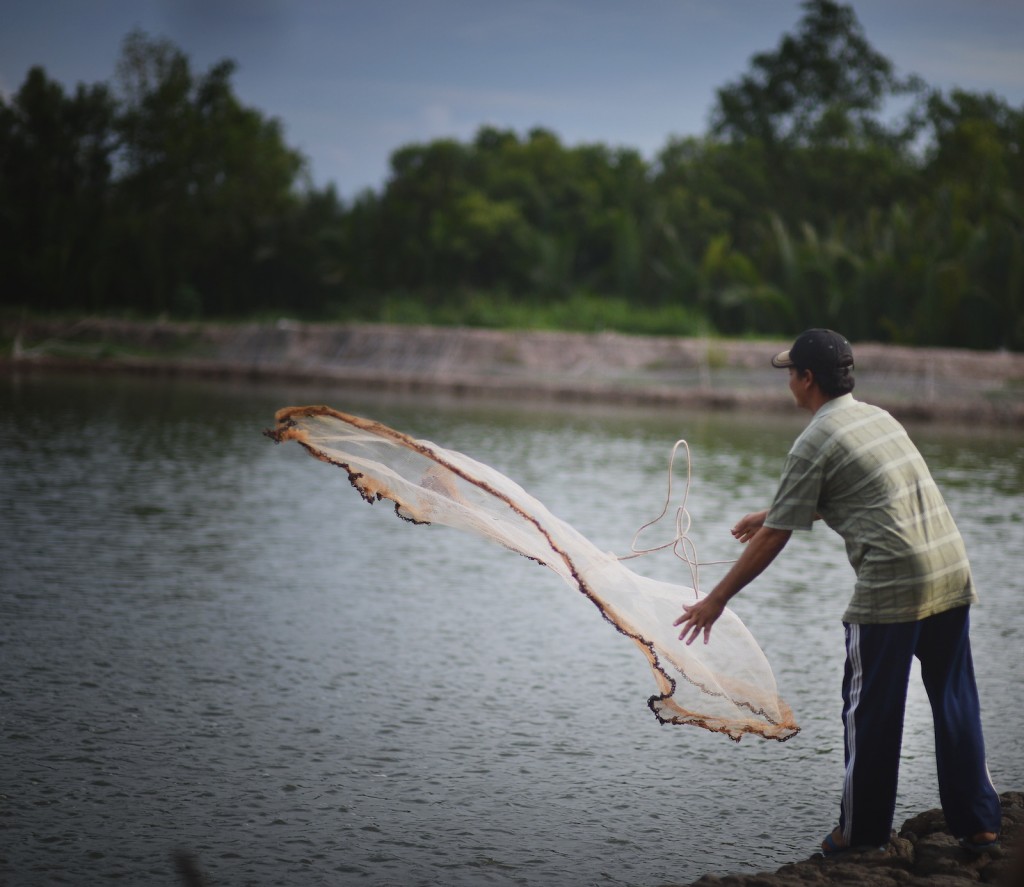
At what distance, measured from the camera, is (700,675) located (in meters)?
4.05

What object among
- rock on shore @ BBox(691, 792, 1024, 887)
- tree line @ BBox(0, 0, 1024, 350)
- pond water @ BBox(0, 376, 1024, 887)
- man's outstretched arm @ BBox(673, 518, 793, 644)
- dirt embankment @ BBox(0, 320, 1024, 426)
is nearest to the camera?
rock on shore @ BBox(691, 792, 1024, 887)

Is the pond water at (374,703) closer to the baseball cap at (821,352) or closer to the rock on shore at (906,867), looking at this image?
the rock on shore at (906,867)

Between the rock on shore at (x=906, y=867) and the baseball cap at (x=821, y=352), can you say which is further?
the baseball cap at (x=821, y=352)

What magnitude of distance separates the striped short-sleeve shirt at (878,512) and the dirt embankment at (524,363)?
20.5 metres

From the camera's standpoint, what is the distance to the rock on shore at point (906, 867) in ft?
11.3

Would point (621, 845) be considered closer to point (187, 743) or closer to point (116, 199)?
point (187, 743)

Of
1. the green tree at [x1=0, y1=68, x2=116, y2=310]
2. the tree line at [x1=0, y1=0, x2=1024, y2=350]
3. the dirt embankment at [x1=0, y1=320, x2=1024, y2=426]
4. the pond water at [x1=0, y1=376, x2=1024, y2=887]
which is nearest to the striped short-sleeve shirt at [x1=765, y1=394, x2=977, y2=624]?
the pond water at [x1=0, y1=376, x2=1024, y2=887]

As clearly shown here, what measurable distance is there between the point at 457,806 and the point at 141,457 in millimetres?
9619

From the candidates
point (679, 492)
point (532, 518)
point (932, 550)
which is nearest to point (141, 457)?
point (679, 492)

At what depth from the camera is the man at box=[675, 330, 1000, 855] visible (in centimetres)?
349

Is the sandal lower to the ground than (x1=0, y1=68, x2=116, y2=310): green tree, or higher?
lower

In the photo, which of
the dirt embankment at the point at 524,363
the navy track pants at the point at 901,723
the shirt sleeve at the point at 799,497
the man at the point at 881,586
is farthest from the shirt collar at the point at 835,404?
the dirt embankment at the point at 524,363

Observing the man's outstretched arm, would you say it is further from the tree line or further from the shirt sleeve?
the tree line

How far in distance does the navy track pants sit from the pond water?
47 centimetres
